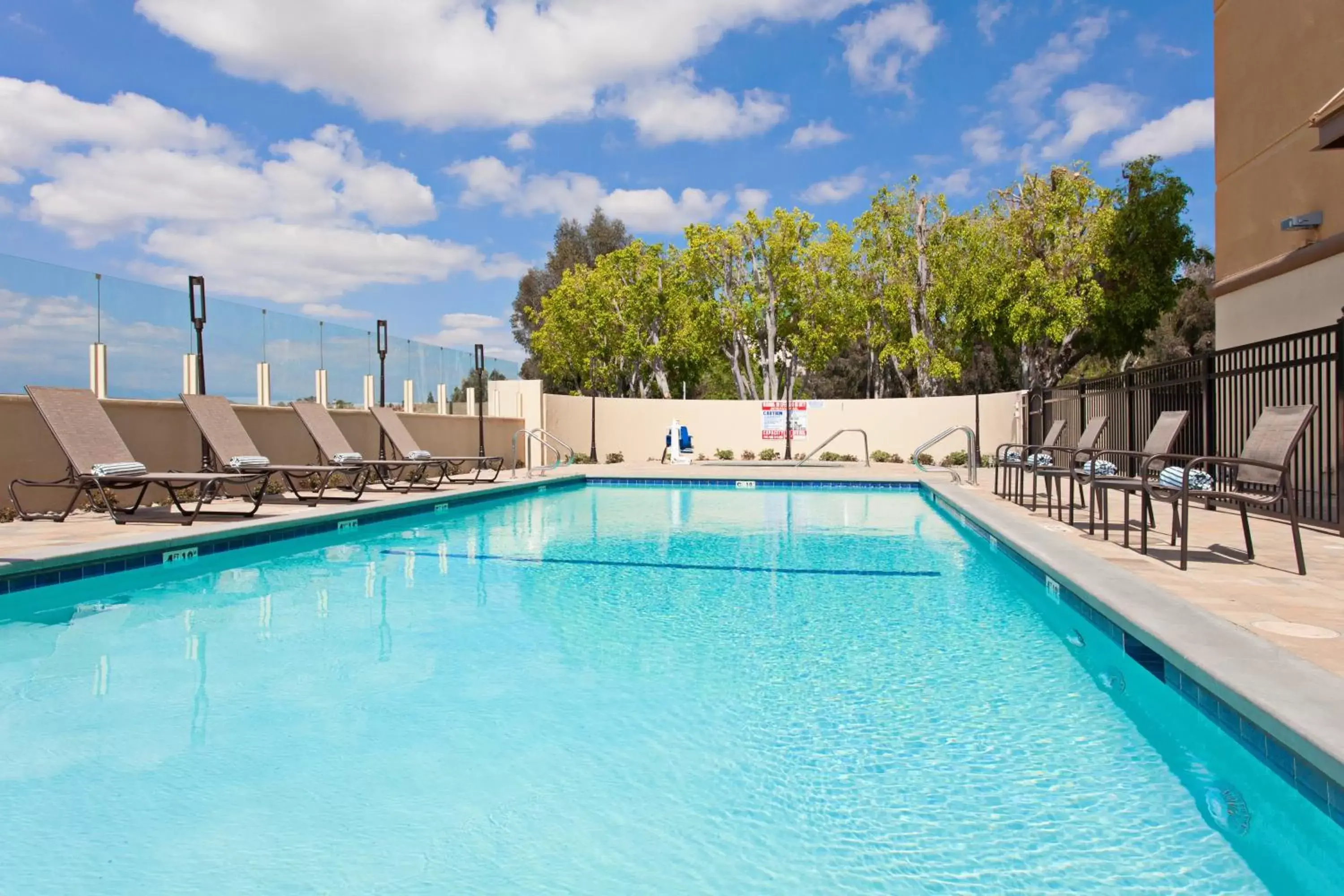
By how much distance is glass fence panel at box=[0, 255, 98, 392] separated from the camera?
27.3 ft

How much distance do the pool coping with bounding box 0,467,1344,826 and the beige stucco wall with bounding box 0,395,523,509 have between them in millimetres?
2371

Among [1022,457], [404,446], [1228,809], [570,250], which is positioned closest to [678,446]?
[404,446]

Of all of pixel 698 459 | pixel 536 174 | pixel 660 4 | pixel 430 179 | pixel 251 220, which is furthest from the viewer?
pixel 536 174

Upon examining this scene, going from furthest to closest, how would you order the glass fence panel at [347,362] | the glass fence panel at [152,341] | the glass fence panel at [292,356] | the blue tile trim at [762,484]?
1. the blue tile trim at [762,484]
2. the glass fence panel at [347,362]
3. the glass fence panel at [292,356]
4. the glass fence panel at [152,341]

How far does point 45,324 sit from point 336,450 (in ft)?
11.0

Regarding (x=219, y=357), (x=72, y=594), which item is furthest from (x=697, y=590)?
(x=219, y=357)

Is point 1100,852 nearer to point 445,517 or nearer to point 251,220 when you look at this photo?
point 445,517

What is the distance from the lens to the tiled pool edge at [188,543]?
5340 millimetres

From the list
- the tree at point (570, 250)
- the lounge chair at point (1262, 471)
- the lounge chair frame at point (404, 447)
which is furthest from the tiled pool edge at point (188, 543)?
the tree at point (570, 250)

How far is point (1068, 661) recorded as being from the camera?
3.93 meters

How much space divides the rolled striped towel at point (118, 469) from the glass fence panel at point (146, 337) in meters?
1.99

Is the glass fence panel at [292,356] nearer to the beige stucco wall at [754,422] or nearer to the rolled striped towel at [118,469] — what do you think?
the rolled striped towel at [118,469]

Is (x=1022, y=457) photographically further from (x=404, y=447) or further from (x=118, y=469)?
(x=118, y=469)

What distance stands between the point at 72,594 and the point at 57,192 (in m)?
24.1
